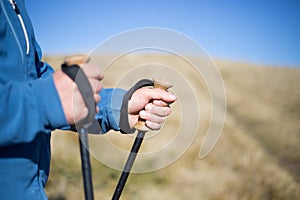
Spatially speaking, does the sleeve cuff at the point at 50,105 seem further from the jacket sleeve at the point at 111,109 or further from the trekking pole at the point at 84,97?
the jacket sleeve at the point at 111,109

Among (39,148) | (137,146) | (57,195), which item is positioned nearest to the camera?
(39,148)

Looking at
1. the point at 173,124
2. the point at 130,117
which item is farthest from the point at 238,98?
the point at 130,117

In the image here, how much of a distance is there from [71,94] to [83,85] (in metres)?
0.06

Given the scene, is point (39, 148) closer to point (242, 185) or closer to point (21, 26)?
point (21, 26)

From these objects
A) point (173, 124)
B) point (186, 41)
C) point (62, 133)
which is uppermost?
point (186, 41)

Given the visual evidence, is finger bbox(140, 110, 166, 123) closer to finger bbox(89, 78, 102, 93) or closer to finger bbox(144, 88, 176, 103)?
finger bbox(144, 88, 176, 103)

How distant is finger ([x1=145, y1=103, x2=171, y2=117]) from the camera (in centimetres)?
196

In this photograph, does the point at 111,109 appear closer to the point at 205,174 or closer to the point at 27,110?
the point at 27,110

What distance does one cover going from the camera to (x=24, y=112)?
1.20 metres

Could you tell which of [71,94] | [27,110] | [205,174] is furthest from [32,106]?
[205,174]

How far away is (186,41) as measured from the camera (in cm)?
164

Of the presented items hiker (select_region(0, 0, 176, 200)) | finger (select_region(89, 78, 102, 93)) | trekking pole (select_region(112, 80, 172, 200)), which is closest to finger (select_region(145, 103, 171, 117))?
hiker (select_region(0, 0, 176, 200))

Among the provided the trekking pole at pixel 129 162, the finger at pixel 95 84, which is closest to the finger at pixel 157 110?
the trekking pole at pixel 129 162

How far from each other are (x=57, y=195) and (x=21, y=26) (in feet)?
14.0
